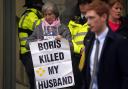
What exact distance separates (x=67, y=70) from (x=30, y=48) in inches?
25.3

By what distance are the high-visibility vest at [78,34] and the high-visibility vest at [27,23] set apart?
56 cm

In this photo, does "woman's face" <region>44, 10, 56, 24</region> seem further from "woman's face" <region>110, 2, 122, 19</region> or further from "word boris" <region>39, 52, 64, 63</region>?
"woman's face" <region>110, 2, 122, 19</region>

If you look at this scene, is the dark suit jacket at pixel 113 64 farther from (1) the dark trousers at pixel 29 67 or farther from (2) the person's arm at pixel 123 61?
(1) the dark trousers at pixel 29 67

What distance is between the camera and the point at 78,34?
7938 mm

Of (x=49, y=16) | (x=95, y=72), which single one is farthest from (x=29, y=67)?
(x=95, y=72)

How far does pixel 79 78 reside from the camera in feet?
25.8

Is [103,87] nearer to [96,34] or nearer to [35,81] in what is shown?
[96,34]

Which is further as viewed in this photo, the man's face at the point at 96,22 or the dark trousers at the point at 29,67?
the dark trousers at the point at 29,67

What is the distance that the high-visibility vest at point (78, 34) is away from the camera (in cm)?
788

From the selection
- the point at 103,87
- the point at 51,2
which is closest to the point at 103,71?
the point at 103,87

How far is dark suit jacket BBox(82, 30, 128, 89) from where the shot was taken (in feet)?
17.0

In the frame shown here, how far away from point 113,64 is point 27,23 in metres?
3.07

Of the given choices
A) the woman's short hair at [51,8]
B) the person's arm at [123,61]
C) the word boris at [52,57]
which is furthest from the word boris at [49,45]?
the person's arm at [123,61]

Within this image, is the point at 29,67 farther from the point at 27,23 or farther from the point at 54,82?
the point at 27,23
